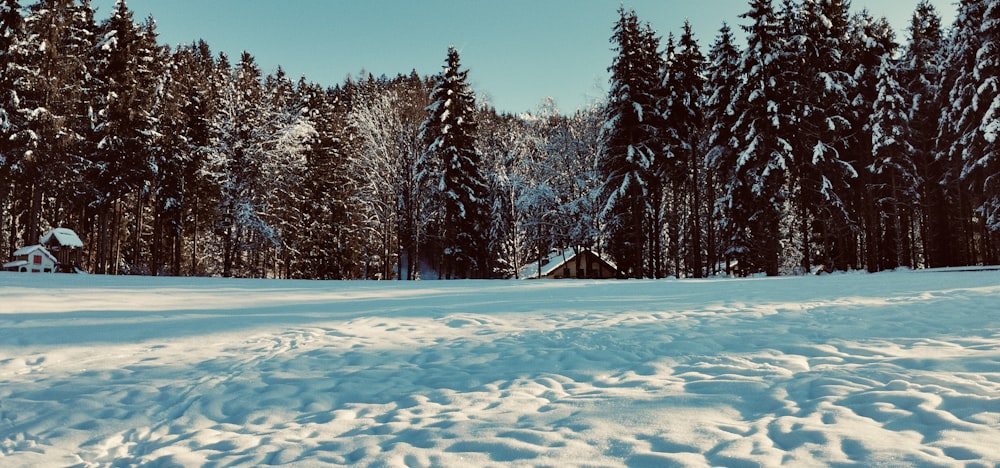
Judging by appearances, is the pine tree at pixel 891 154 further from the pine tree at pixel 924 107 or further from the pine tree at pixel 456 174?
the pine tree at pixel 456 174

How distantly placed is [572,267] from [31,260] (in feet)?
110

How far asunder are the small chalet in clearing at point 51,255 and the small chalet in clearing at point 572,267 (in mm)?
26505

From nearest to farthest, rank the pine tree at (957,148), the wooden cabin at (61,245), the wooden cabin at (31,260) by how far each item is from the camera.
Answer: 1. the wooden cabin at (31,260)
2. the wooden cabin at (61,245)
3. the pine tree at (957,148)

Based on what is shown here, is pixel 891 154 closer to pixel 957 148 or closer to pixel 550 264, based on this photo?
pixel 957 148

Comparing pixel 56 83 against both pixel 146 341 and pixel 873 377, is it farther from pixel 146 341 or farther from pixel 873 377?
pixel 873 377

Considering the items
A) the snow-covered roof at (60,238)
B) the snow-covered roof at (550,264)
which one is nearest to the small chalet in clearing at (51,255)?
the snow-covered roof at (60,238)

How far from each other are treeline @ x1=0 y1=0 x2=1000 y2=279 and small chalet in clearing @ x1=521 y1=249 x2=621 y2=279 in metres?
3.39

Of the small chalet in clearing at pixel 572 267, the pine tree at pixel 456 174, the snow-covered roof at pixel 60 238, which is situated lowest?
the small chalet in clearing at pixel 572 267

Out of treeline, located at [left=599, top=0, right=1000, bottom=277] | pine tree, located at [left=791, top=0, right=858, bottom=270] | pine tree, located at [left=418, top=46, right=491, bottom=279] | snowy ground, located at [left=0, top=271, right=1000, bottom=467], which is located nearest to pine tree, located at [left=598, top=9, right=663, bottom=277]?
treeline, located at [left=599, top=0, right=1000, bottom=277]

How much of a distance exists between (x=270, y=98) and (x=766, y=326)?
35969mm

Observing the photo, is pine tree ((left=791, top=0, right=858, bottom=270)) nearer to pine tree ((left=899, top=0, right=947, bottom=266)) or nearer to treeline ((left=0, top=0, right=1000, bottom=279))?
treeline ((left=0, top=0, right=1000, bottom=279))

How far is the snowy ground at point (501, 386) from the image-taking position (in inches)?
131

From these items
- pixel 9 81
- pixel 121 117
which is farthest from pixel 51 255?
pixel 121 117

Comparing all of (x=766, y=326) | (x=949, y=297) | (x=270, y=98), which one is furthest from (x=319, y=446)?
(x=270, y=98)
